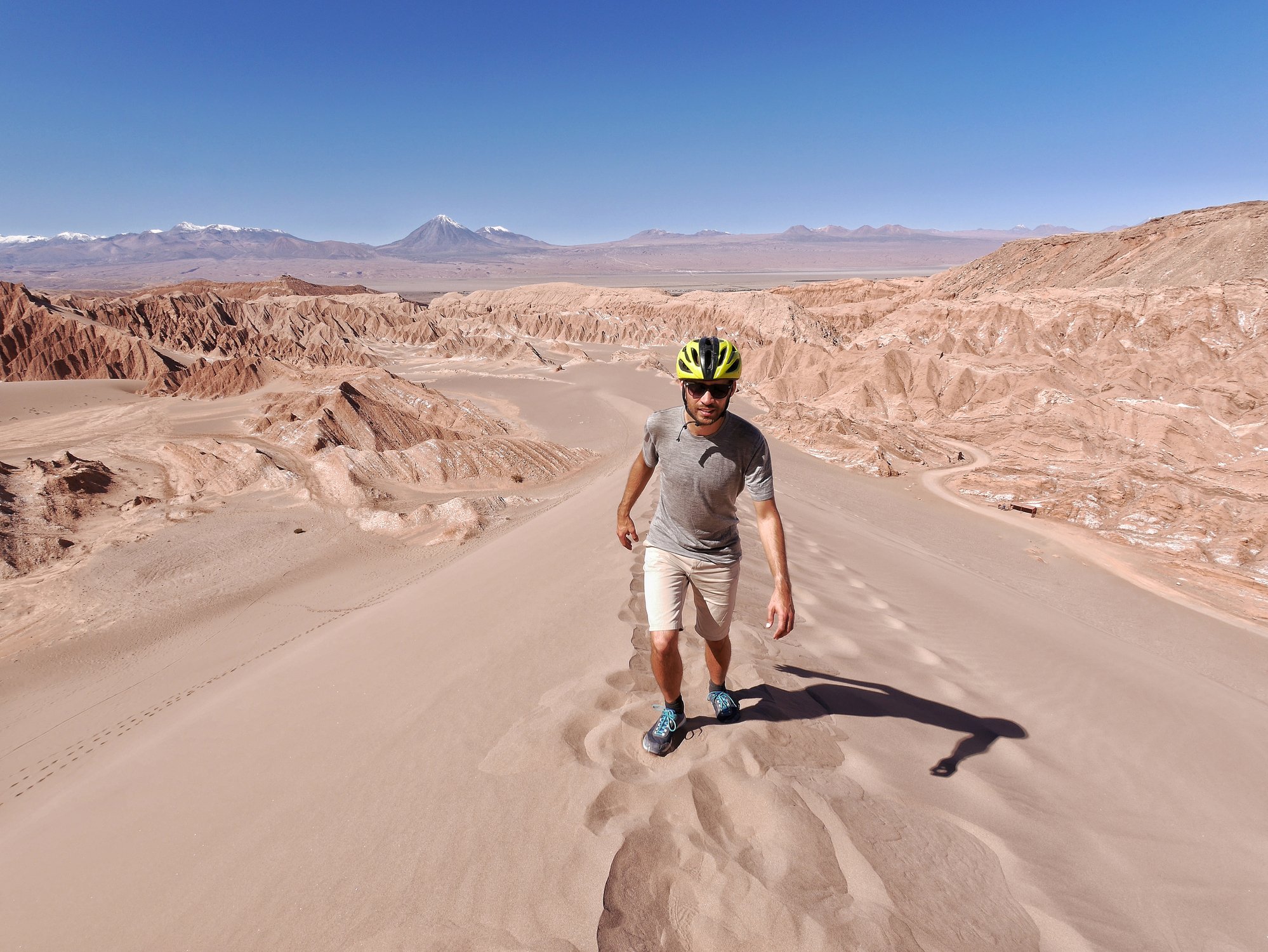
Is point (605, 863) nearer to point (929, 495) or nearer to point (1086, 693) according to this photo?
point (1086, 693)

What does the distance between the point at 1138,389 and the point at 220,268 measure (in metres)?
233

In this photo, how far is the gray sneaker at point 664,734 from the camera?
8.08 feet

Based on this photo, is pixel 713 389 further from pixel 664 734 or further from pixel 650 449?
pixel 664 734

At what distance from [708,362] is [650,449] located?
1.52 feet

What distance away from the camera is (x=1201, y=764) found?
3301 millimetres

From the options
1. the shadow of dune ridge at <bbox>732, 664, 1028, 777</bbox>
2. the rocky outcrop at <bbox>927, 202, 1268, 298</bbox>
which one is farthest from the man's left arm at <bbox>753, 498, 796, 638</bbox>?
the rocky outcrop at <bbox>927, 202, 1268, 298</bbox>

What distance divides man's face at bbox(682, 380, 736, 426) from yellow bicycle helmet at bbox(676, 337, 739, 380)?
2cm

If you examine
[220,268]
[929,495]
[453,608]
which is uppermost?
[220,268]

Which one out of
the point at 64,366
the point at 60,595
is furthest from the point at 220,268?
the point at 60,595

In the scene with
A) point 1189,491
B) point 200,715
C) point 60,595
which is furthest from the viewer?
point 1189,491

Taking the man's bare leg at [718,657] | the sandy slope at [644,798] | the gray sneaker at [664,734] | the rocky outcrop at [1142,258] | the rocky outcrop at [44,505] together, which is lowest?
the rocky outcrop at [44,505]

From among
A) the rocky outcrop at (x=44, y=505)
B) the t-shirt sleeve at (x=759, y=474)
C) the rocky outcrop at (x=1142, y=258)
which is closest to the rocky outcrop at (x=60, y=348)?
the rocky outcrop at (x=44, y=505)

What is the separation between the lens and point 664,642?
238 centimetres

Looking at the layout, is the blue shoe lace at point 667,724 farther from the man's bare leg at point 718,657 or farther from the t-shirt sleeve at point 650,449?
the t-shirt sleeve at point 650,449
